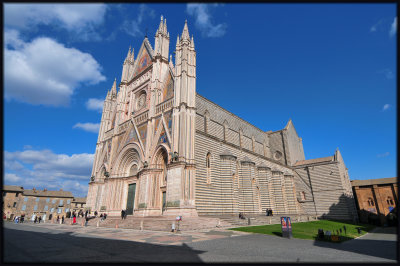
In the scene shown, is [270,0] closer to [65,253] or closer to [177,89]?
[65,253]

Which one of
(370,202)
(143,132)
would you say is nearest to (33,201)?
(143,132)

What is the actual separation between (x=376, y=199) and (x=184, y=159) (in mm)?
35531

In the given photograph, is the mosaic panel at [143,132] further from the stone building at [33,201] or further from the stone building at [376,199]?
the stone building at [376,199]

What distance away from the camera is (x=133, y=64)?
3650cm

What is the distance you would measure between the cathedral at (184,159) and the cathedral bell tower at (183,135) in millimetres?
90

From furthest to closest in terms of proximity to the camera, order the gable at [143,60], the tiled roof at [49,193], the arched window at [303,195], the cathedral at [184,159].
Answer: the tiled roof at [49,193], the arched window at [303,195], the gable at [143,60], the cathedral at [184,159]

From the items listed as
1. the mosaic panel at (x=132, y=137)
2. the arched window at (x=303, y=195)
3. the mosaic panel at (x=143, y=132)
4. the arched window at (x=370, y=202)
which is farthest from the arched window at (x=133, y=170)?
the arched window at (x=370, y=202)

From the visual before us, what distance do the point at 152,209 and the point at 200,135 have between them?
9380mm

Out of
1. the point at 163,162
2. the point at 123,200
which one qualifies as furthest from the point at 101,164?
the point at 163,162

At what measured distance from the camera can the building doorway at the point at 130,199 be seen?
25992 millimetres

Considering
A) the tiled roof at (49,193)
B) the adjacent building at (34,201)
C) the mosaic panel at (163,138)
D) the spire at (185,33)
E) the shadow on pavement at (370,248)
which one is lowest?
the shadow on pavement at (370,248)

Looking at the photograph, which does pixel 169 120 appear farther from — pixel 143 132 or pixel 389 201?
pixel 389 201

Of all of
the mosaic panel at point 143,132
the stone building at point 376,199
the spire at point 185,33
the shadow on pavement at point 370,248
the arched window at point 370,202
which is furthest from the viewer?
the arched window at point 370,202

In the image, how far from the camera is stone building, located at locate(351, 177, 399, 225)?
33438 millimetres
